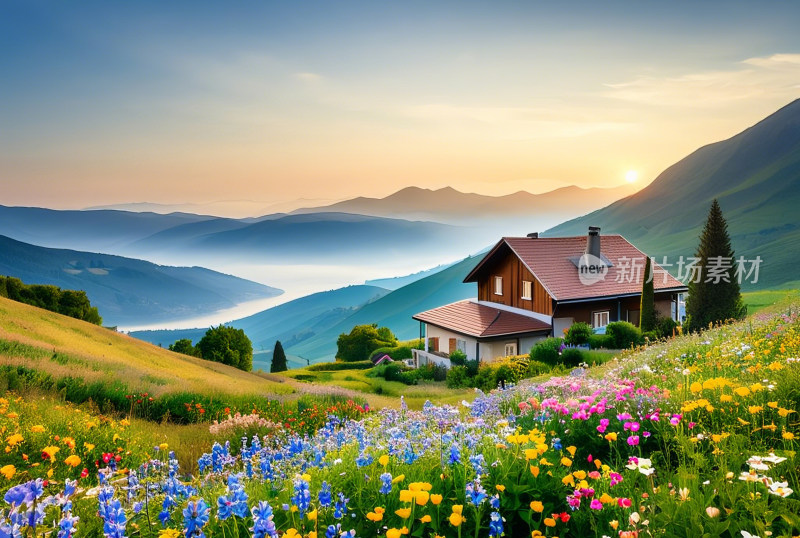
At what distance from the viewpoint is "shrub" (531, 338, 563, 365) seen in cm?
2675

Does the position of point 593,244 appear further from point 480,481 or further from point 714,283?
point 480,481

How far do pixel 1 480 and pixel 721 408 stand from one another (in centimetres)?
739

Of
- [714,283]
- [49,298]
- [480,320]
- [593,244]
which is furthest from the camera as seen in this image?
[49,298]

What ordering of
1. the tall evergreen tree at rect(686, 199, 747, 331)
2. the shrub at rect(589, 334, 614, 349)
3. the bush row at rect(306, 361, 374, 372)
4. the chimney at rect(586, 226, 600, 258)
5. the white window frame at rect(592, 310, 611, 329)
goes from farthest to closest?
the bush row at rect(306, 361, 374, 372), the chimney at rect(586, 226, 600, 258), the white window frame at rect(592, 310, 611, 329), the tall evergreen tree at rect(686, 199, 747, 331), the shrub at rect(589, 334, 614, 349)

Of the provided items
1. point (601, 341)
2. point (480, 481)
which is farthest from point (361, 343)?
point (480, 481)

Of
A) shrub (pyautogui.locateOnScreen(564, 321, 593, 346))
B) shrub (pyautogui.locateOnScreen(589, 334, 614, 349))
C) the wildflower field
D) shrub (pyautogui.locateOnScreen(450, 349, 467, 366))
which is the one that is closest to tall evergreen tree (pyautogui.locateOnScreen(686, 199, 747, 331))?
shrub (pyautogui.locateOnScreen(589, 334, 614, 349))

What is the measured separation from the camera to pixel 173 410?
1224cm

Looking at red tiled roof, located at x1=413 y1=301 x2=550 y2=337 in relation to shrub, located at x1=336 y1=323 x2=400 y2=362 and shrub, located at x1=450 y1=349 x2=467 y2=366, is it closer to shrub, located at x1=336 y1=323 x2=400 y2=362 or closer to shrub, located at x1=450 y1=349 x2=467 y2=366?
shrub, located at x1=450 y1=349 x2=467 y2=366

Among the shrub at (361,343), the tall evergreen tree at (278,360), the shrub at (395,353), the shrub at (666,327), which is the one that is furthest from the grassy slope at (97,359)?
the shrub at (361,343)

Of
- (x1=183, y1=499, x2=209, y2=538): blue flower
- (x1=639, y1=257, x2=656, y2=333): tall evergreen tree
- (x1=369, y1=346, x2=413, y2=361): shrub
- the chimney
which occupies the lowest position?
(x1=369, y1=346, x2=413, y2=361): shrub

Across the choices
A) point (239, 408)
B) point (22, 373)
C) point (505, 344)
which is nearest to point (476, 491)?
point (239, 408)

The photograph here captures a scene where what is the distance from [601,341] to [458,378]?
9.00m

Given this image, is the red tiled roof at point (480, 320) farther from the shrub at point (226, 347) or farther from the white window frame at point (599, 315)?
the shrub at point (226, 347)

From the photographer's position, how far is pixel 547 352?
88.1 ft
